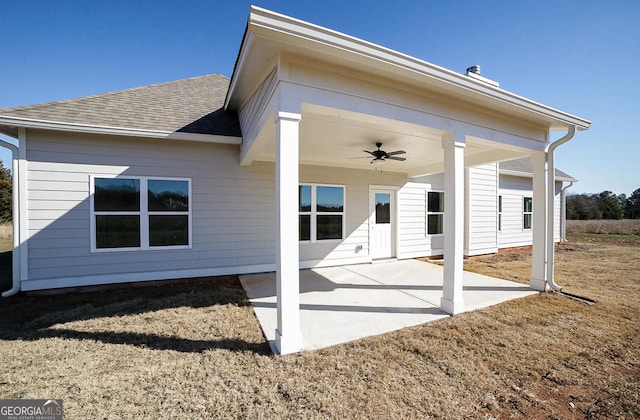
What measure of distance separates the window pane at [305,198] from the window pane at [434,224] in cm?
434

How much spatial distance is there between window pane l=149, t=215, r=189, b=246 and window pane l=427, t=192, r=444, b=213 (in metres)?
7.20

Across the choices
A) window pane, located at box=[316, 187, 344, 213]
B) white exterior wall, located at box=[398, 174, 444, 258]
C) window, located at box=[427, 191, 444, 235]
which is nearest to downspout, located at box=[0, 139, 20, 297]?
window pane, located at box=[316, 187, 344, 213]

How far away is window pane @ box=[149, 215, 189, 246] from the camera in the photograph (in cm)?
527

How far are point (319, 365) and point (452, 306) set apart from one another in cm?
227

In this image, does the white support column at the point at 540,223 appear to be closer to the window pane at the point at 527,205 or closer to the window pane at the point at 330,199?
the window pane at the point at 330,199

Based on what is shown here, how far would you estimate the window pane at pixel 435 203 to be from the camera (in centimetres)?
867

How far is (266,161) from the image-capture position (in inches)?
242

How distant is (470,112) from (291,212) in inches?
126

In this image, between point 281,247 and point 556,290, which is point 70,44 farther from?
point 556,290

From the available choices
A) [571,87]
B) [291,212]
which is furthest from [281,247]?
[571,87]

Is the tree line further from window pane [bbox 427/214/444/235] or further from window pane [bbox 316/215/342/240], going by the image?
window pane [bbox 316/215/342/240]

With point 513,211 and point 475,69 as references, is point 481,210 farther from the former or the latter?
point 475,69

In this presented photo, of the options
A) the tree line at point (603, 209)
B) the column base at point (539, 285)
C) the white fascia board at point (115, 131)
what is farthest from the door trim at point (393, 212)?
the tree line at point (603, 209)

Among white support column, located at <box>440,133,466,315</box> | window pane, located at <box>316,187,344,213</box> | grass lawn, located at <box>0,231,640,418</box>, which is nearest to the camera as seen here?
grass lawn, located at <box>0,231,640,418</box>
